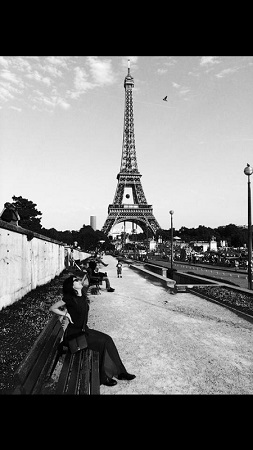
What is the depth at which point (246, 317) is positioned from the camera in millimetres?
8609

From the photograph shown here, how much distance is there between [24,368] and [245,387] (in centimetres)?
292

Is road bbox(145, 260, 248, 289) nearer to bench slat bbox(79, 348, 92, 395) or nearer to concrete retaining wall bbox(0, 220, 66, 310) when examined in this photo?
concrete retaining wall bbox(0, 220, 66, 310)

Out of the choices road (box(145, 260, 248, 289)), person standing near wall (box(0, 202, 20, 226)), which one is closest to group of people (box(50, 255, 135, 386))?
person standing near wall (box(0, 202, 20, 226))

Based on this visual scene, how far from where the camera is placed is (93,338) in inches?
170

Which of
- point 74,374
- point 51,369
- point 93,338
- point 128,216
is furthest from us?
point 128,216

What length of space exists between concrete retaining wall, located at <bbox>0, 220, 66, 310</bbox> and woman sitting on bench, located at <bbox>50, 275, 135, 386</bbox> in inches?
129

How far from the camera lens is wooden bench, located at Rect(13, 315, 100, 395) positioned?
316 cm

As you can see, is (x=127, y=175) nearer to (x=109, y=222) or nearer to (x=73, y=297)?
(x=109, y=222)

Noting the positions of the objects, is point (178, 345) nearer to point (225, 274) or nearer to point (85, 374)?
point (85, 374)

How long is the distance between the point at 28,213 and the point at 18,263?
46697 mm

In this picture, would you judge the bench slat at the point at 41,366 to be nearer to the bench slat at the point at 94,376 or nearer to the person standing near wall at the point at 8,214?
the bench slat at the point at 94,376

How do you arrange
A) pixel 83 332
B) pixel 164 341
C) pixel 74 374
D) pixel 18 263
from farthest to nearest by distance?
pixel 18 263
pixel 164 341
pixel 83 332
pixel 74 374

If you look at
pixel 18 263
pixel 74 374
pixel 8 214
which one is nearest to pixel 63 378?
pixel 74 374

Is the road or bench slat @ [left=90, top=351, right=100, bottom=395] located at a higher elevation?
bench slat @ [left=90, top=351, right=100, bottom=395]
